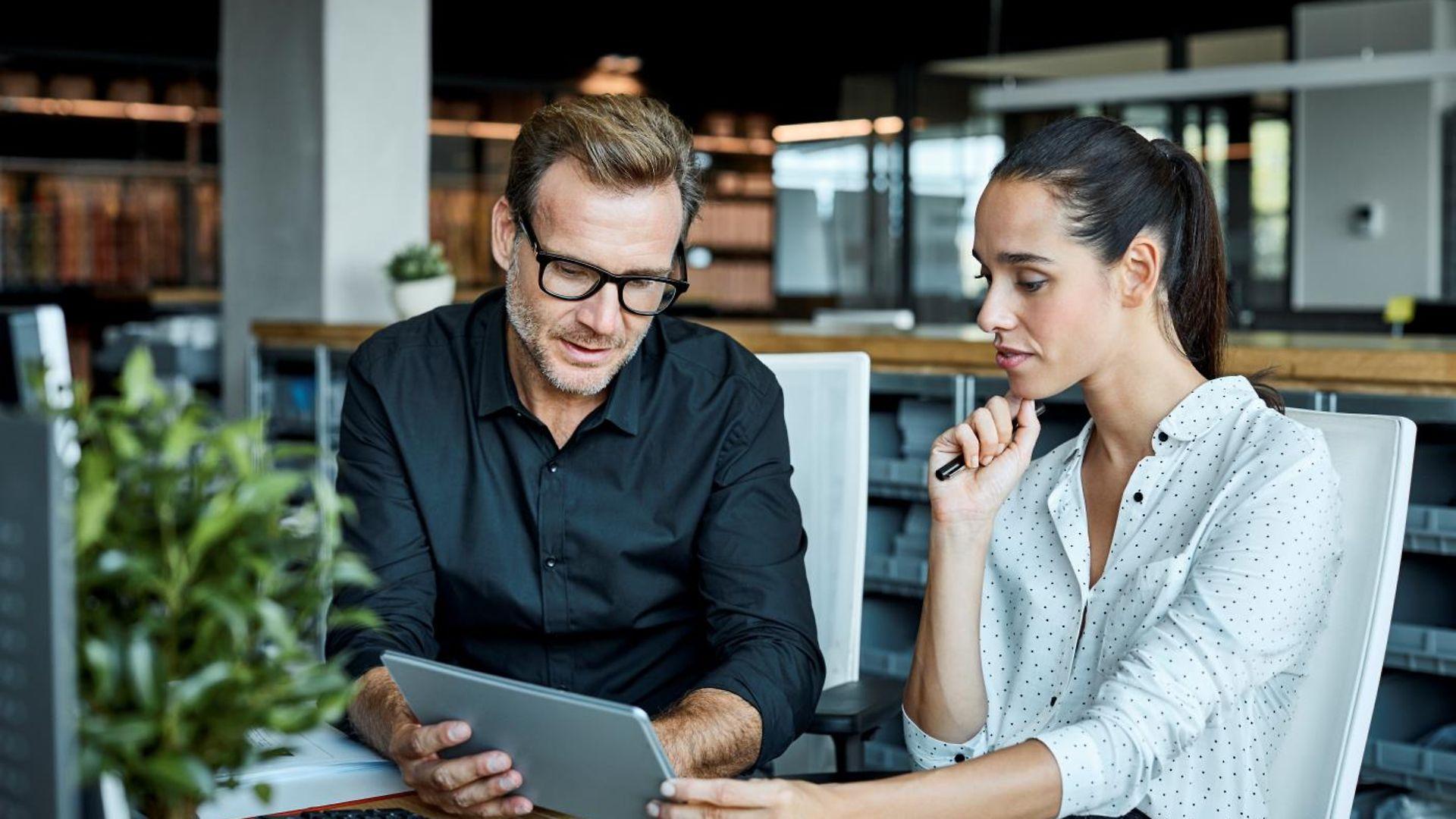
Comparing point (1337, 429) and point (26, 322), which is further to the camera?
point (1337, 429)

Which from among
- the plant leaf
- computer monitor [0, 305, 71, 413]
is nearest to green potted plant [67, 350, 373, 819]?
the plant leaf

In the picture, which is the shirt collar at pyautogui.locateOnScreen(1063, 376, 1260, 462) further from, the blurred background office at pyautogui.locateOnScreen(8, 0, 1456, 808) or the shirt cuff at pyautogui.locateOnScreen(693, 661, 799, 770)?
the blurred background office at pyautogui.locateOnScreen(8, 0, 1456, 808)

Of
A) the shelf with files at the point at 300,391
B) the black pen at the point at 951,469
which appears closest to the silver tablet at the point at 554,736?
the black pen at the point at 951,469


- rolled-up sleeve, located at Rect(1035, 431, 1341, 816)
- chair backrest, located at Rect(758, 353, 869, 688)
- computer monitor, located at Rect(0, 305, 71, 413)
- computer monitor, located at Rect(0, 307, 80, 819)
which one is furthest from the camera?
chair backrest, located at Rect(758, 353, 869, 688)

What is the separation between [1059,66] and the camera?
9.30 metres

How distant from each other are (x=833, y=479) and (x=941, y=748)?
50 centimetres

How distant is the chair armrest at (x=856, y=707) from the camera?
1.77m

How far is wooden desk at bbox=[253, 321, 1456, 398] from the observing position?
2.35 metres

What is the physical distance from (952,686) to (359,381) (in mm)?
793

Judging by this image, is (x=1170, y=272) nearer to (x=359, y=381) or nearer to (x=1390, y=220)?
(x=359, y=381)

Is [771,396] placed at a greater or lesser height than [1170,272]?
lesser

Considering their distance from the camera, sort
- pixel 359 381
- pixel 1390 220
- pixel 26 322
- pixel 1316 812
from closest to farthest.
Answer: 1. pixel 26 322
2. pixel 1316 812
3. pixel 359 381
4. pixel 1390 220

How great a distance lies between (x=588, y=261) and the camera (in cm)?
167

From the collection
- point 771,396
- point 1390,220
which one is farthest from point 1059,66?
point 771,396
